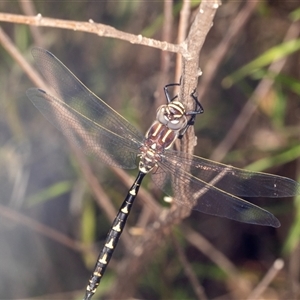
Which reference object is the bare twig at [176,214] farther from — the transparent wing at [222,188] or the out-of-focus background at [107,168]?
the out-of-focus background at [107,168]

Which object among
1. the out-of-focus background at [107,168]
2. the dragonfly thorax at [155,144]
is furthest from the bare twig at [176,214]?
the out-of-focus background at [107,168]

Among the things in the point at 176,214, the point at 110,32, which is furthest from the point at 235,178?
the point at 110,32

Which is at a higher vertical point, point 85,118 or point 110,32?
point 85,118

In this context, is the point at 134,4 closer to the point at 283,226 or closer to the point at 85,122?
the point at 85,122

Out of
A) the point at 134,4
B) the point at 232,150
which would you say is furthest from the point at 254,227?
the point at 134,4

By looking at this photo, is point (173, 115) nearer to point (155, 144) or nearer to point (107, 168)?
point (155, 144)

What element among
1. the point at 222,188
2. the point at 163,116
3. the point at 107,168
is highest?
the point at 107,168
